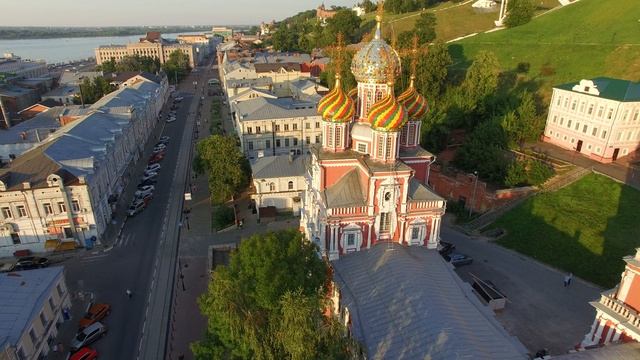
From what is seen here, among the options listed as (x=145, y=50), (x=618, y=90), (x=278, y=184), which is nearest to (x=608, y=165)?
(x=618, y=90)

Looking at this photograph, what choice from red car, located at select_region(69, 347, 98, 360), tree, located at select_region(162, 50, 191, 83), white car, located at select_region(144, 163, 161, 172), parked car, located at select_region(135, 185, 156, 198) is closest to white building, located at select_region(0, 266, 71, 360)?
red car, located at select_region(69, 347, 98, 360)

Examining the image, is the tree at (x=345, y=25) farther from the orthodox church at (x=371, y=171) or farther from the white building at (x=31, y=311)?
the white building at (x=31, y=311)

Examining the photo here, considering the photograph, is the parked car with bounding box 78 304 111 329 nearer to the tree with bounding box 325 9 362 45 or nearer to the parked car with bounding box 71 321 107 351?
the parked car with bounding box 71 321 107 351

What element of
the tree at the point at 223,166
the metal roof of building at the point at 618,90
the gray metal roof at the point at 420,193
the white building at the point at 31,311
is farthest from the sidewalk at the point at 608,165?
the white building at the point at 31,311

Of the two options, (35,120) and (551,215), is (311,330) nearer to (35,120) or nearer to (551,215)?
(551,215)

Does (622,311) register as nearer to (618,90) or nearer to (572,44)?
(618,90)

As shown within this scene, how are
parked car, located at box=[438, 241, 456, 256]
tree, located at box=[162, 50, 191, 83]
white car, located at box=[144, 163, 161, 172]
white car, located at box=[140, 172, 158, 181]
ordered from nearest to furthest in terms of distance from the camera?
parked car, located at box=[438, 241, 456, 256] → white car, located at box=[140, 172, 158, 181] → white car, located at box=[144, 163, 161, 172] → tree, located at box=[162, 50, 191, 83]

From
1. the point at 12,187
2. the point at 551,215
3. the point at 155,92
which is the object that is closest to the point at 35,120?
the point at 155,92
